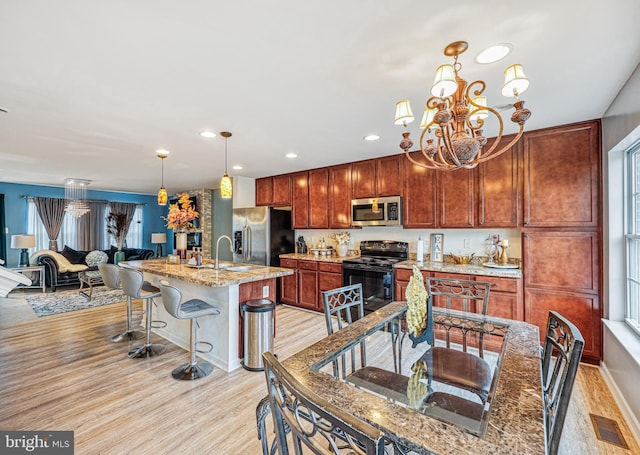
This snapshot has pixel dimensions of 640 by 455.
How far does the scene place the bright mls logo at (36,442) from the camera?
6.00 ft

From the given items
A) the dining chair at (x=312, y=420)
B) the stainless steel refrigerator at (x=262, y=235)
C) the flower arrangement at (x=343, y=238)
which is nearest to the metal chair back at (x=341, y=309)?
the dining chair at (x=312, y=420)

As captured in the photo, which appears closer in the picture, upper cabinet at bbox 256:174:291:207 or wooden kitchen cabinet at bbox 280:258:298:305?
wooden kitchen cabinet at bbox 280:258:298:305

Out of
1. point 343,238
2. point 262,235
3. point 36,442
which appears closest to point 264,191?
point 262,235

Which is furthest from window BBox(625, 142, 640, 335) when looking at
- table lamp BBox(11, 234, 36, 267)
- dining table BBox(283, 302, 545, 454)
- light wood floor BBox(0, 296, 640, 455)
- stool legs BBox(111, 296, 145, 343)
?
table lamp BBox(11, 234, 36, 267)

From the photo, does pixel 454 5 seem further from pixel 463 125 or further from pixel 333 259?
pixel 333 259

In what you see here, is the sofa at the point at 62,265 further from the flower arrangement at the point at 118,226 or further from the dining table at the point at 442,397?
the dining table at the point at 442,397

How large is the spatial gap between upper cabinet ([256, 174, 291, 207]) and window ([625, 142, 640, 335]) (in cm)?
427

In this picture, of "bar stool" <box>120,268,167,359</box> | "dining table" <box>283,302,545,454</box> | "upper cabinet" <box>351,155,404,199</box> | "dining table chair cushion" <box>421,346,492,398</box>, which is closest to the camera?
"dining table" <box>283,302,545,454</box>

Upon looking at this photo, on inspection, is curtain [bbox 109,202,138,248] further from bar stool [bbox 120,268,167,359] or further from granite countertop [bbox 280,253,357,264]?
bar stool [bbox 120,268,167,359]

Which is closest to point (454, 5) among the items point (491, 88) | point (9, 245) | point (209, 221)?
point (491, 88)

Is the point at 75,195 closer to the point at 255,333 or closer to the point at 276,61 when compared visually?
the point at 255,333

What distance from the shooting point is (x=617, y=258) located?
2.54 metres

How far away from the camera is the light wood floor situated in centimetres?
188

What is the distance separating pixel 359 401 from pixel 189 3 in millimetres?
1821
